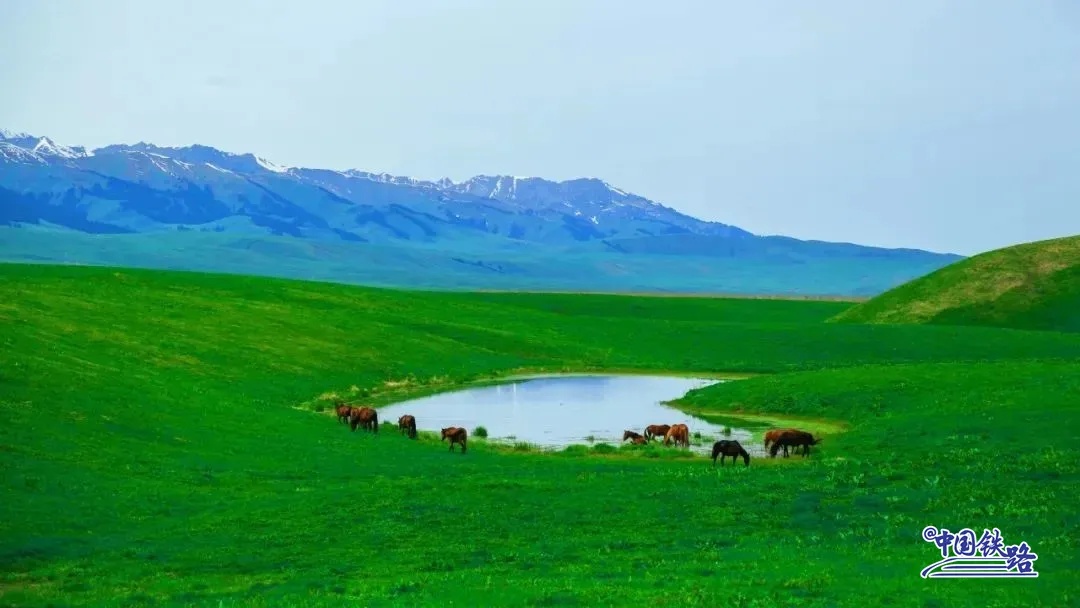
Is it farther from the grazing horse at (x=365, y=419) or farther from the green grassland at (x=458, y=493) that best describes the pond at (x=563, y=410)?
the grazing horse at (x=365, y=419)

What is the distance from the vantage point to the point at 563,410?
222ft

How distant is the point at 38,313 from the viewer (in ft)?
233

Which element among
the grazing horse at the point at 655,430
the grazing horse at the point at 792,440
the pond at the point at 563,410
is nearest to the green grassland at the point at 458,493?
the grazing horse at the point at 792,440

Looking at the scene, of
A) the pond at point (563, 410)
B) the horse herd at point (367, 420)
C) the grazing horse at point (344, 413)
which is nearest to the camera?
the horse herd at point (367, 420)

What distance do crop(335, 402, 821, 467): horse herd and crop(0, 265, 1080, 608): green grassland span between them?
110cm

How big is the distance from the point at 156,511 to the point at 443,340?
221 ft

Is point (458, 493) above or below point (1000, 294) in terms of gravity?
below

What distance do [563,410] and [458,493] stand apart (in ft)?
107

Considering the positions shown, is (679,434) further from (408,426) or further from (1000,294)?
(1000,294)

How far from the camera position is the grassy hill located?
118 metres

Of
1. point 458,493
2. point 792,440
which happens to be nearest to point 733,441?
point 792,440

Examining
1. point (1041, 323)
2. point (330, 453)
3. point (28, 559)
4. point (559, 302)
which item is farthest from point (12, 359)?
point (559, 302)

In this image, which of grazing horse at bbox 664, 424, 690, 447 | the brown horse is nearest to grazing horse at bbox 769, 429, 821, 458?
grazing horse at bbox 664, 424, 690, 447

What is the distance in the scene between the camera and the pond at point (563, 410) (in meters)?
57.5
